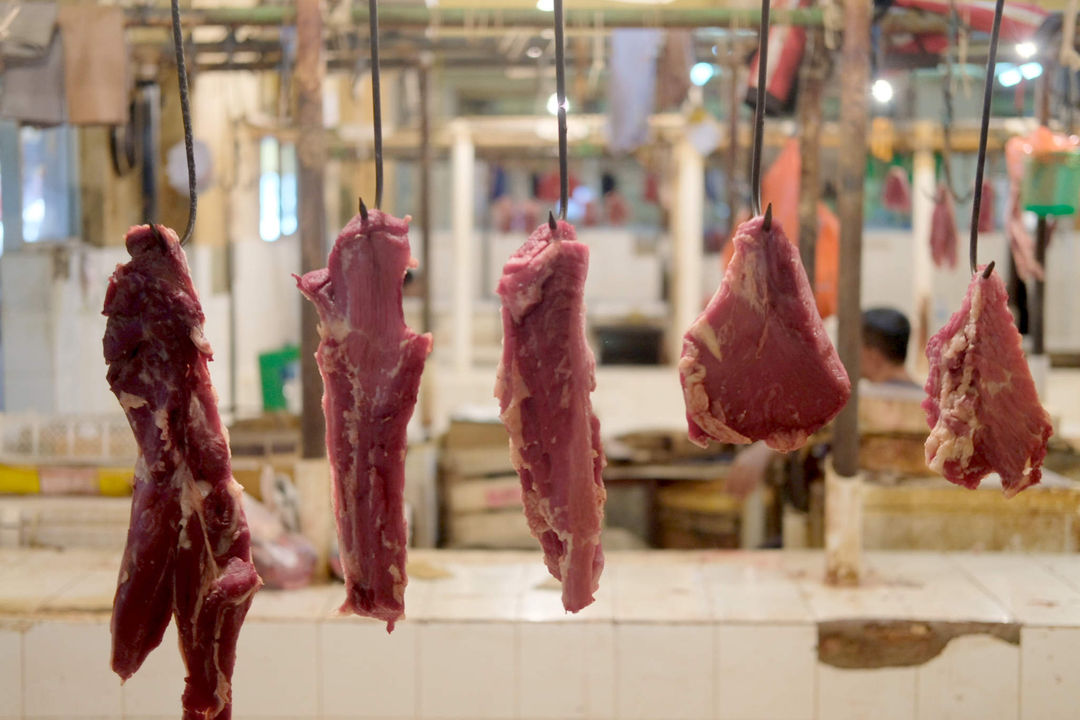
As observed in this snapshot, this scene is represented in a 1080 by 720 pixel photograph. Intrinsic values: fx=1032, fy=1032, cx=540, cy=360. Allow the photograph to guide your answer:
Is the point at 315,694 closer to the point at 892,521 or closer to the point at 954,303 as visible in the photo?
the point at 892,521

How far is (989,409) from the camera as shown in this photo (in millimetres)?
2287

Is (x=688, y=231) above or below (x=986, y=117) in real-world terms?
above

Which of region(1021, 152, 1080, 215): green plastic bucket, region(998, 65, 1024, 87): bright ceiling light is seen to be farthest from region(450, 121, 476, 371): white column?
region(1021, 152, 1080, 215): green plastic bucket

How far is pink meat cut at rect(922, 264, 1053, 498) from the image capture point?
7.47ft

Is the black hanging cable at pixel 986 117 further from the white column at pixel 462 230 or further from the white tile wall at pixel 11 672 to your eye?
the white column at pixel 462 230

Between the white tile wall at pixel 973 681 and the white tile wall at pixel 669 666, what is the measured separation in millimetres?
713

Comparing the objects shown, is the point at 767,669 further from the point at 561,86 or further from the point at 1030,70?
the point at 1030,70

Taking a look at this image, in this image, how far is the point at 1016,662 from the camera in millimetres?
3354

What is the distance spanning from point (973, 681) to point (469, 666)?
1649 mm

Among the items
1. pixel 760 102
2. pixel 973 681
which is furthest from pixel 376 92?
pixel 973 681

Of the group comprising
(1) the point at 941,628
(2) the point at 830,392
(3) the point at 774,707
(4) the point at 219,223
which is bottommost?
(3) the point at 774,707

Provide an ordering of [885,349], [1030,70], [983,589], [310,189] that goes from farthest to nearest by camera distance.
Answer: [885,349]
[1030,70]
[310,189]
[983,589]

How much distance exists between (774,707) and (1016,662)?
0.80 metres

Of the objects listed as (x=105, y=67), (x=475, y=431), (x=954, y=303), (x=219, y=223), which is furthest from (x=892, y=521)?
(x=954, y=303)
